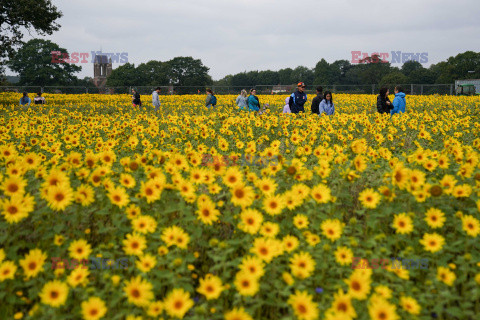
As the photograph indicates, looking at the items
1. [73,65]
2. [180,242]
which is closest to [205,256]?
[180,242]

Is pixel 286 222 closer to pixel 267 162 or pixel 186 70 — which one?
pixel 267 162

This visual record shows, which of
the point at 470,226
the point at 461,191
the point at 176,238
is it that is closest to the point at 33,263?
the point at 176,238

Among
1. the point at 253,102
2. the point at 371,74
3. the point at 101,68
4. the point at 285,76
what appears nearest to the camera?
the point at 253,102

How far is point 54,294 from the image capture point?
221 cm

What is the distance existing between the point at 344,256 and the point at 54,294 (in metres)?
1.83

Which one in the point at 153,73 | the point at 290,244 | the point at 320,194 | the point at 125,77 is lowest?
the point at 290,244

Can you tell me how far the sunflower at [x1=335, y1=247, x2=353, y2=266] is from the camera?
2.64 m

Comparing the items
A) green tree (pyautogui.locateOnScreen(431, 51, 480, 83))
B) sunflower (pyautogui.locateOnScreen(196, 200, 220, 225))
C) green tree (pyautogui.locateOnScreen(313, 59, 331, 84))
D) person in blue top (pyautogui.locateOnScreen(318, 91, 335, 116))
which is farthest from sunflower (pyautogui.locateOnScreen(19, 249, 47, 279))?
green tree (pyautogui.locateOnScreen(313, 59, 331, 84))

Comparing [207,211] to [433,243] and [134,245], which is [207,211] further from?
[433,243]

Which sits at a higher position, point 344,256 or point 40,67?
point 40,67

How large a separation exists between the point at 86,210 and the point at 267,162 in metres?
1.90

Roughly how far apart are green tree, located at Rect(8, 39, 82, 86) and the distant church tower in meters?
64.8

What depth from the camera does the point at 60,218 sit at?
3.11 meters

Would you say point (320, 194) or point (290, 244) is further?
point (320, 194)
